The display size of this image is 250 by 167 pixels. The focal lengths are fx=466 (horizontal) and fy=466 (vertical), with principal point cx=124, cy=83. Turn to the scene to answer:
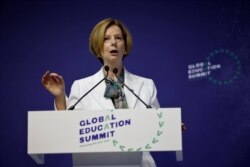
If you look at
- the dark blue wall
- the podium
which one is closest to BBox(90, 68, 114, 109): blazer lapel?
the podium

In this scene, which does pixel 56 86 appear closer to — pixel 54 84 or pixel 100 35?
pixel 54 84

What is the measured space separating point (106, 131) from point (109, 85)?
0.60m

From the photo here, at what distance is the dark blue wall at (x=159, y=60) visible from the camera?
132 inches

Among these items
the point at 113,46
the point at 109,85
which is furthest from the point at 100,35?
the point at 109,85

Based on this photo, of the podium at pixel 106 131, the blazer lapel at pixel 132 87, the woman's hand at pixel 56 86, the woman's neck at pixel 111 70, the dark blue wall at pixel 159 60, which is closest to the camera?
A: the podium at pixel 106 131

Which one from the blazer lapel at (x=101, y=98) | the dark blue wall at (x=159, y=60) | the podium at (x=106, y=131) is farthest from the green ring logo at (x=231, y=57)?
the podium at (x=106, y=131)

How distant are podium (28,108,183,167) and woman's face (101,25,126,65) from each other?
28.9 inches

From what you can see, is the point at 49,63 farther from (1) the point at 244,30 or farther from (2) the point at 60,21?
(1) the point at 244,30

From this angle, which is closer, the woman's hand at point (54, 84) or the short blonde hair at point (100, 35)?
the woman's hand at point (54, 84)

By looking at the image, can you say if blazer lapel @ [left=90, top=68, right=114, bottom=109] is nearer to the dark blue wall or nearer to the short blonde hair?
the short blonde hair

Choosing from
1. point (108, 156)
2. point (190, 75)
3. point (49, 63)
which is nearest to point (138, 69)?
point (190, 75)

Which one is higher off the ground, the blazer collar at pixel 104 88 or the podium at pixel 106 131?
the blazer collar at pixel 104 88

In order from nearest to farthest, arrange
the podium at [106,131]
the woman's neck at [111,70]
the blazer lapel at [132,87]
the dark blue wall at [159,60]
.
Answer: the podium at [106,131]
the blazer lapel at [132,87]
the woman's neck at [111,70]
the dark blue wall at [159,60]

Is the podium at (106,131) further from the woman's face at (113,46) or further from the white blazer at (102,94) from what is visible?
the woman's face at (113,46)
